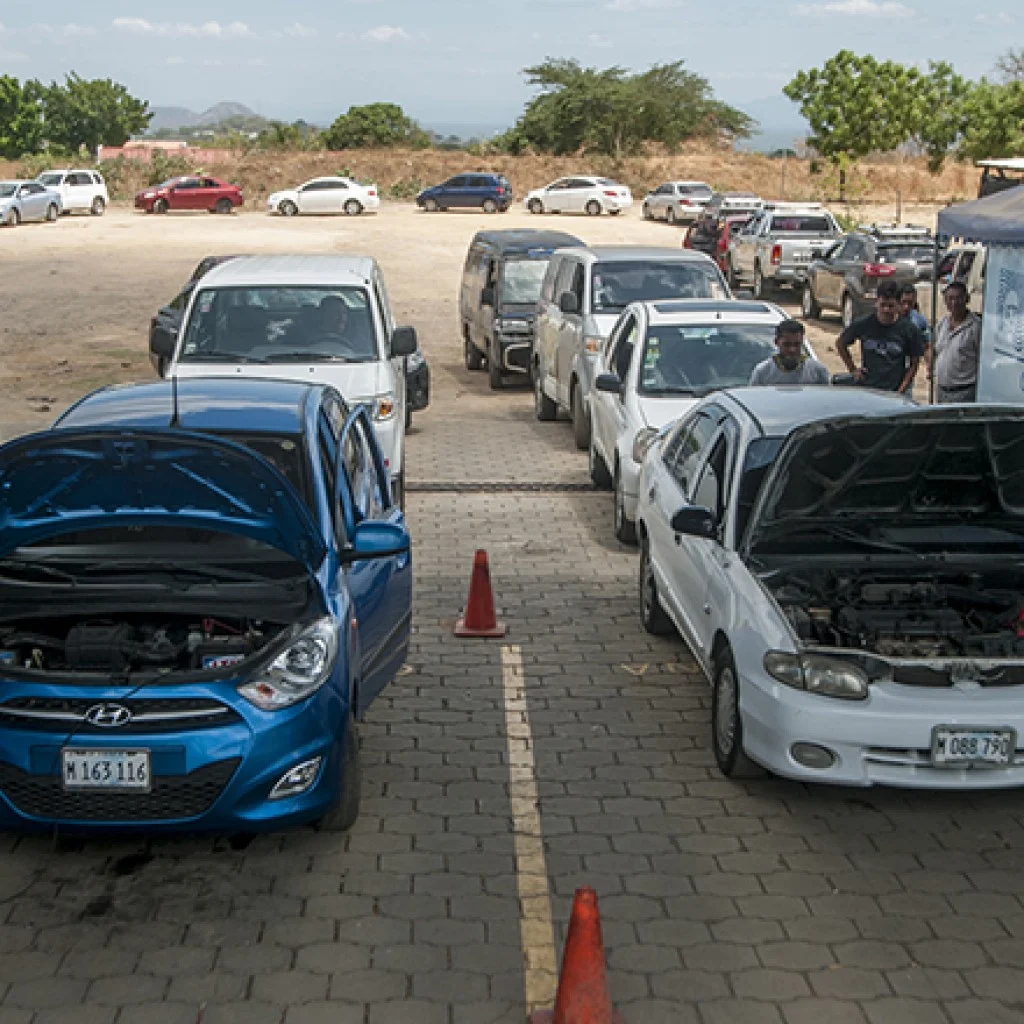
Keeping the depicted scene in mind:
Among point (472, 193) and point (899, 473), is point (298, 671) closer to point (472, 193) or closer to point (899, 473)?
point (899, 473)

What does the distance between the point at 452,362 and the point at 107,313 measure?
27.7 feet

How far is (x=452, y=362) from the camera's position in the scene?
77.4 ft

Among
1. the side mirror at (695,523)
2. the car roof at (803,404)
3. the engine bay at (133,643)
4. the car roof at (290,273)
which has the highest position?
the car roof at (290,273)

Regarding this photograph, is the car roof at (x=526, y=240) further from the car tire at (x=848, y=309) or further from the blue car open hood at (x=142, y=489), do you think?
the blue car open hood at (x=142, y=489)

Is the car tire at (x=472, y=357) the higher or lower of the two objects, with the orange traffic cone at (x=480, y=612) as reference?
lower

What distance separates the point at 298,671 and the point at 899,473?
329 cm

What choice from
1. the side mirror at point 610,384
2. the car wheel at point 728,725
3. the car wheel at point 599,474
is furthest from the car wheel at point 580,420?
the car wheel at point 728,725

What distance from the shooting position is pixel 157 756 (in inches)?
221

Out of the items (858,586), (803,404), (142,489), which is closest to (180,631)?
(142,489)

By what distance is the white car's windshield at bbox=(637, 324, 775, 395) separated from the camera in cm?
1214

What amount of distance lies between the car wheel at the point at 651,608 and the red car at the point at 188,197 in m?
51.4

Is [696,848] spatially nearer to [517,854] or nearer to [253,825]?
[517,854]

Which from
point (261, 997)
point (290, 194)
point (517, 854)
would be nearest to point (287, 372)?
point (517, 854)

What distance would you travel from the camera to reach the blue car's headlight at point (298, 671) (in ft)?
18.9
